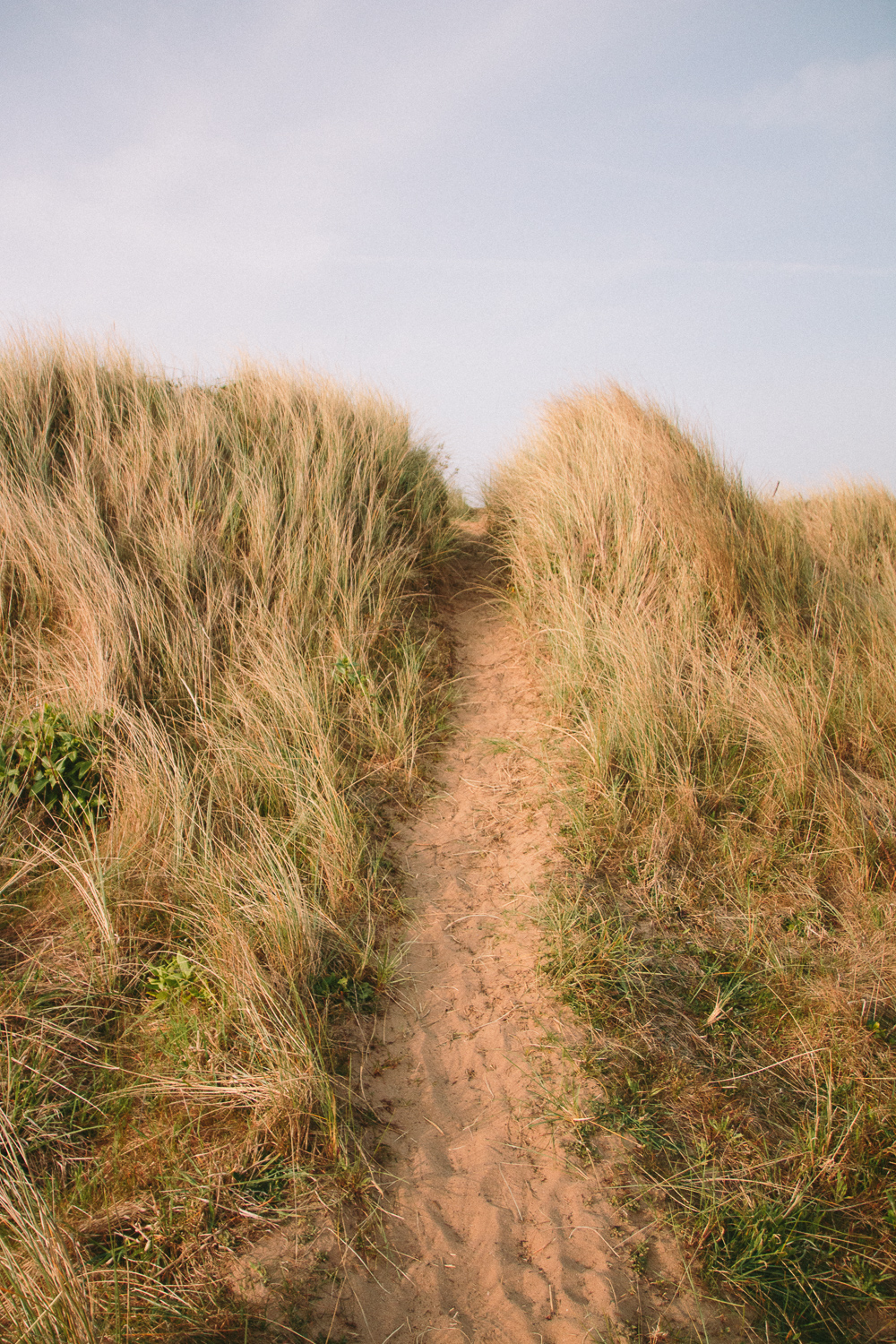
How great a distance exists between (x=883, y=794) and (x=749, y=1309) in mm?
2397

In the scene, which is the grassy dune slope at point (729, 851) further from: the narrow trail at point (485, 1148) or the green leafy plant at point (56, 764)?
the green leafy plant at point (56, 764)

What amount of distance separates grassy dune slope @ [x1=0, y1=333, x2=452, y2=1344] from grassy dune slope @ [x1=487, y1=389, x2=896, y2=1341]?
38.7 inches

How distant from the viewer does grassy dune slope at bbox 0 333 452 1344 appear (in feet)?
6.55

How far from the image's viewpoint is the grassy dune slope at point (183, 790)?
6.55 feet

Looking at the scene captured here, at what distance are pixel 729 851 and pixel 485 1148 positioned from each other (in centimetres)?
171

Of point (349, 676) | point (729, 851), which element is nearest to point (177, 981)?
point (349, 676)

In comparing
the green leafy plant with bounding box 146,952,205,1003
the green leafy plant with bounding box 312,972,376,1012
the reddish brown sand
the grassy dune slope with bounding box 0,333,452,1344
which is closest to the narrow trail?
the reddish brown sand

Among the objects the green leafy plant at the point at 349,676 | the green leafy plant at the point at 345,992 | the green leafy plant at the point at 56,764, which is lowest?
the green leafy plant at the point at 345,992

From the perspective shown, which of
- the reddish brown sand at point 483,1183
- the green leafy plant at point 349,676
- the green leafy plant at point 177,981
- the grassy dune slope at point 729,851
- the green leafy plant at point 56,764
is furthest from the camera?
the green leafy plant at point 349,676

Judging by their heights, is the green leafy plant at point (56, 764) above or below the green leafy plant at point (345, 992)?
above

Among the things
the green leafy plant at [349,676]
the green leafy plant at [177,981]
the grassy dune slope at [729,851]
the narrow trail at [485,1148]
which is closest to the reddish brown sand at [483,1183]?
the narrow trail at [485,1148]

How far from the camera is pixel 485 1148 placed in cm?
225

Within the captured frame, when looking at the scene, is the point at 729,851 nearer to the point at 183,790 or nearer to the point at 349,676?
the point at 349,676

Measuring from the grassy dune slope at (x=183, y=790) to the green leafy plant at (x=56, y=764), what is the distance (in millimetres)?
15
